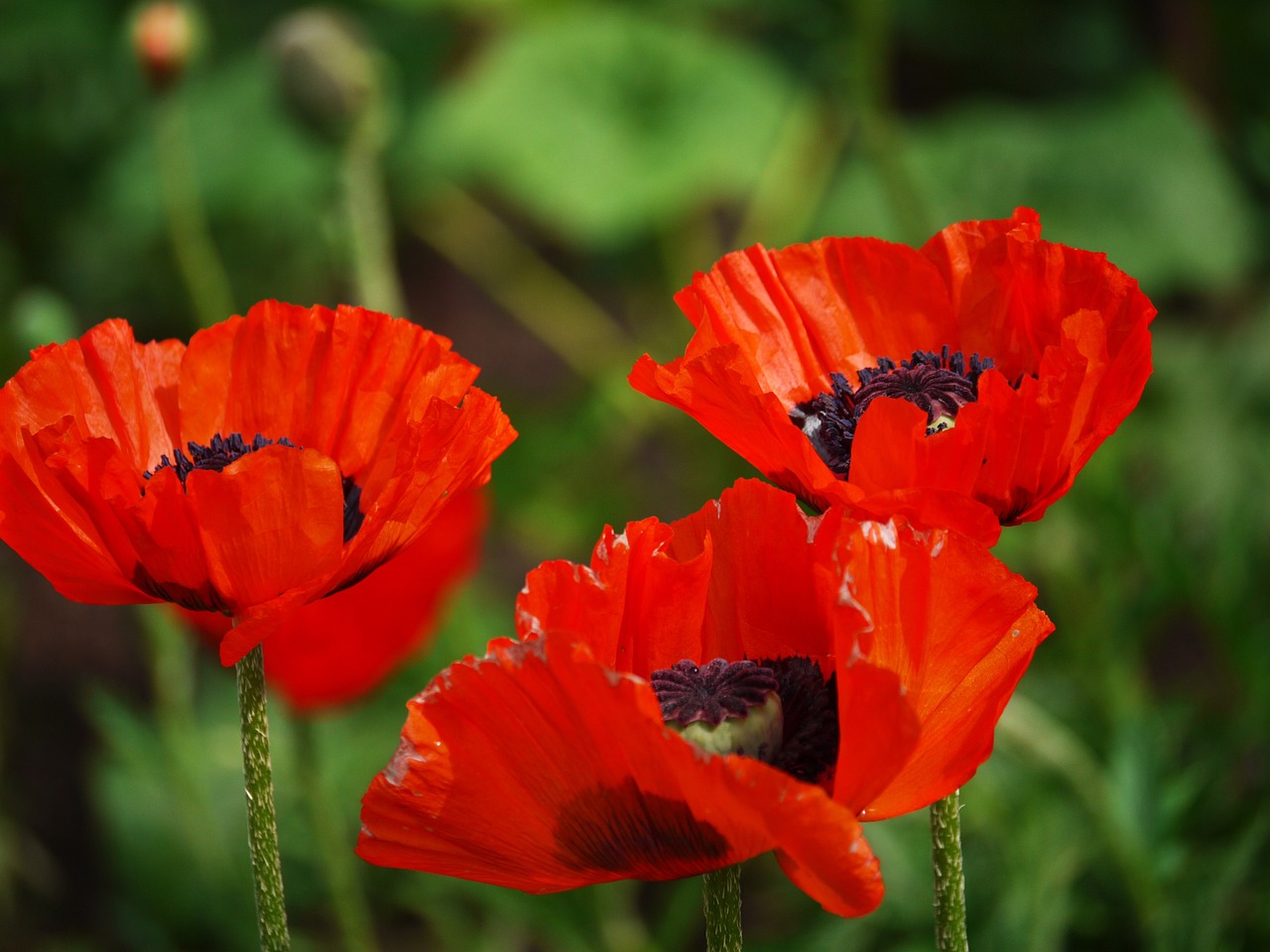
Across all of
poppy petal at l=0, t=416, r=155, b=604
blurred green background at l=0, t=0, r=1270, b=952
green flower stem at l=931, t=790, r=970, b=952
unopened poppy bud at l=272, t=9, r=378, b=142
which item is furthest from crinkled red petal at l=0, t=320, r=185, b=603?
unopened poppy bud at l=272, t=9, r=378, b=142

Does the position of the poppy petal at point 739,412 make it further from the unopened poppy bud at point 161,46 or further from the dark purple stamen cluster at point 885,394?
the unopened poppy bud at point 161,46

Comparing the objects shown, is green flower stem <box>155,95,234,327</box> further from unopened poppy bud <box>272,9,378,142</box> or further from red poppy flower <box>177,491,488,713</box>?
red poppy flower <box>177,491,488,713</box>

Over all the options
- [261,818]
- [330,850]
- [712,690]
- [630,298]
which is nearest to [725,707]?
[712,690]

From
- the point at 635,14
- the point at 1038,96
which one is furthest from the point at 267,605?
the point at 1038,96

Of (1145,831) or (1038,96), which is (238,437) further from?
(1038,96)

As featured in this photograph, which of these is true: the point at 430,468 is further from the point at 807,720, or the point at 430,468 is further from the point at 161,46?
the point at 161,46

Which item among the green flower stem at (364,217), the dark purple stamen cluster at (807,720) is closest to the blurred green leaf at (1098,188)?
the green flower stem at (364,217)
